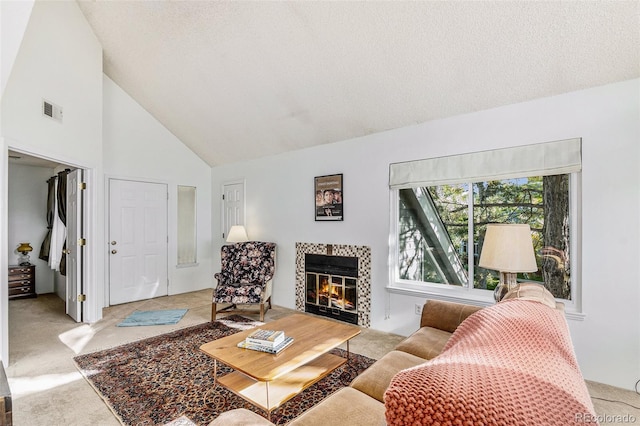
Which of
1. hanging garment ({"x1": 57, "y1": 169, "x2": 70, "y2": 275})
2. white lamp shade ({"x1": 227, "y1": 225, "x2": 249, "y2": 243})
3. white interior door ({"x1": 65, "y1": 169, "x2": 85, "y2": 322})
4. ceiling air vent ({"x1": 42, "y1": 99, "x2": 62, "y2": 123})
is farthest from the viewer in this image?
white lamp shade ({"x1": 227, "y1": 225, "x2": 249, "y2": 243})

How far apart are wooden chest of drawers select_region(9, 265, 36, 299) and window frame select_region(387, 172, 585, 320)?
19.9 feet

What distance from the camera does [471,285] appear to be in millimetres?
3123

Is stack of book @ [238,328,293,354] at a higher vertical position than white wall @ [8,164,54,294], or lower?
lower

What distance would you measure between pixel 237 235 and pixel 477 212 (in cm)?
354

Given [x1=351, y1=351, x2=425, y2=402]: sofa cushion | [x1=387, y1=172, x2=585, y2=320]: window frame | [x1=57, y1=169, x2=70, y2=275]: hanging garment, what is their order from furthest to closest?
[x1=57, y1=169, x2=70, y2=275]: hanging garment
[x1=387, y1=172, x2=585, y2=320]: window frame
[x1=351, y1=351, x2=425, y2=402]: sofa cushion

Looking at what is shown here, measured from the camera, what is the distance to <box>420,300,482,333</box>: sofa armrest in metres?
2.40

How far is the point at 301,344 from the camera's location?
7.47 ft

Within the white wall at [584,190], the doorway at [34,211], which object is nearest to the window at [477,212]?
the white wall at [584,190]

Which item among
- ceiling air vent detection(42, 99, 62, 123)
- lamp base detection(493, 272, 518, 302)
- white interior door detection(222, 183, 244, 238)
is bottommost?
lamp base detection(493, 272, 518, 302)

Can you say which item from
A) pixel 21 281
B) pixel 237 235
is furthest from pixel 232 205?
pixel 21 281

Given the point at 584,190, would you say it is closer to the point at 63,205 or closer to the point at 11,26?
the point at 11,26

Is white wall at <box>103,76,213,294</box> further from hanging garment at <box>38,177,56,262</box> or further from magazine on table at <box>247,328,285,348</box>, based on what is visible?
magazine on table at <box>247,328,285,348</box>

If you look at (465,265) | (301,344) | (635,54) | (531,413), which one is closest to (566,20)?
(635,54)

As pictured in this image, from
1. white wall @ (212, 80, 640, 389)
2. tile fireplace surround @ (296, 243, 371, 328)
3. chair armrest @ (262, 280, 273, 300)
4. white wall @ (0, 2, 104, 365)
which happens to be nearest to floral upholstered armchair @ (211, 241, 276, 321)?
chair armrest @ (262, 280, 273, 300)
